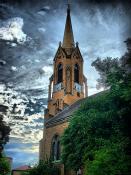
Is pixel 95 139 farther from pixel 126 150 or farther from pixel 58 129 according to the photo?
pixel 58 129

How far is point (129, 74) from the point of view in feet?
47.9

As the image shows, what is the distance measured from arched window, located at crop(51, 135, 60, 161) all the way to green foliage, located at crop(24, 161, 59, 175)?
6.59 ft

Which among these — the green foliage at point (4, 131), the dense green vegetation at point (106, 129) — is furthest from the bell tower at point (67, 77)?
the dense green vegetation at point (106, 129)

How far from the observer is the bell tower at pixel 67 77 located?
39844mm

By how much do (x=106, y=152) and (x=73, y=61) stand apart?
3048 centimetres

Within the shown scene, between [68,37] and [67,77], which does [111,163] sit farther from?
[68,37]

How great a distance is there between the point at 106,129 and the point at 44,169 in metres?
10.6

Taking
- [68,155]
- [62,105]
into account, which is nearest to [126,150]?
[68,155]

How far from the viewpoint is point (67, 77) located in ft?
137

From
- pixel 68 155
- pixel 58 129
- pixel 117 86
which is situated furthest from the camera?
pixel 58 129

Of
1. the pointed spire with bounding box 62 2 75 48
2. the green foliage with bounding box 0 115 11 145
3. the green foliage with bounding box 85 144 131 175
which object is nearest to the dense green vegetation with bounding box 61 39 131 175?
the green foliage with bounding box 85 144 131 175

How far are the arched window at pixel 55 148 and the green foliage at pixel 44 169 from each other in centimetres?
201

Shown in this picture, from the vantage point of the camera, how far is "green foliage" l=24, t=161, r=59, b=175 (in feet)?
80.9

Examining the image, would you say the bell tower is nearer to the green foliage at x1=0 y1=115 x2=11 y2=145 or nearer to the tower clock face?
the tower clock face
